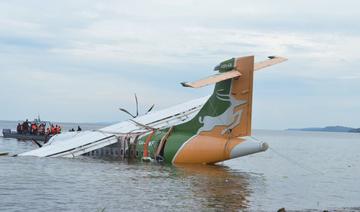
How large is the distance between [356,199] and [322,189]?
7.56ft

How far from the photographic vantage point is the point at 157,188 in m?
20.0

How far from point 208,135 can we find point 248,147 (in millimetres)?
2435

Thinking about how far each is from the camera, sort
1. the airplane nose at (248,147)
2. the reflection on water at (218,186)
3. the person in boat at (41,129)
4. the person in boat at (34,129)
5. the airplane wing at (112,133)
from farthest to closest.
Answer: the person in boat at (34,129) < the person in boat at (41,129) < the airplane wing at (112,133) < the airplane nose at (248,147) < the reflection on water at (218,186)

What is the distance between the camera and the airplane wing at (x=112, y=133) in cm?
3097

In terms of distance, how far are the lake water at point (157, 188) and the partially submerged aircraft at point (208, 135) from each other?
1.01m

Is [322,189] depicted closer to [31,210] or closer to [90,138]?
[31,210]

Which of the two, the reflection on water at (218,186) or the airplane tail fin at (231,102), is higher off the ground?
the airplane tail fin at (231,102)

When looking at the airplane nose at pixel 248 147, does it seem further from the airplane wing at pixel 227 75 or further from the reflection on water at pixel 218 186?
the airplane wing at pixel 227 75

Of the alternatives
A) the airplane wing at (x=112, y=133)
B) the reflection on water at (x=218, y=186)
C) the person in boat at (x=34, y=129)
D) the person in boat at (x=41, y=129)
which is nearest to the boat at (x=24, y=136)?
the person in boat at (x=34, y=129)

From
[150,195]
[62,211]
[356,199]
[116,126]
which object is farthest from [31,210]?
[116,126]

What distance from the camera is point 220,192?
19453 millimetres

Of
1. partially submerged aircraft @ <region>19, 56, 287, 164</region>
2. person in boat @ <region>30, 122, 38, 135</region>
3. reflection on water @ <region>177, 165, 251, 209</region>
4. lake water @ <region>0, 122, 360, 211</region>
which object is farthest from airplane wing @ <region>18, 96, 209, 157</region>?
person in boat @ <region>30, 122, 38, 135</region>

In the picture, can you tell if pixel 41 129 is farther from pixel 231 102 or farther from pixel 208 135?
pixel 231 102

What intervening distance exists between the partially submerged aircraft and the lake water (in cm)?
101
